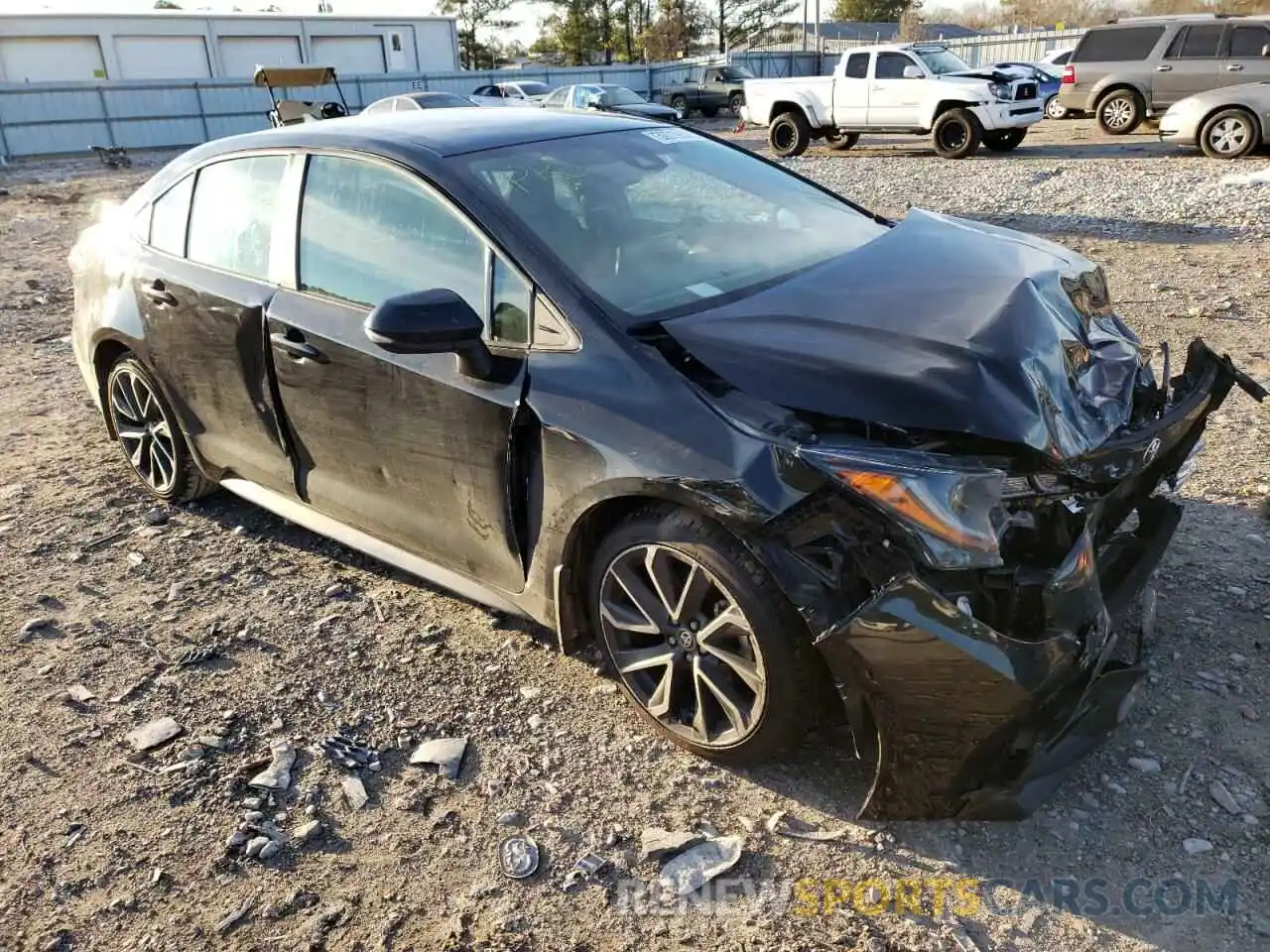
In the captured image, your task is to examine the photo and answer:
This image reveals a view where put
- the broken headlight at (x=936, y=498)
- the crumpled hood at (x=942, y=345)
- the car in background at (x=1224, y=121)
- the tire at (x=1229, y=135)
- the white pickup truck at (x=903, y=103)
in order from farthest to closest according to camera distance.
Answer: the white pickup truck at (x=903, y=103)
the tire at (x=1229, y=135)
the car in background at (x=1224, y=121)
the crumpled hood at (x=942, y=345)
the broken headlight at (x=936, y=498)

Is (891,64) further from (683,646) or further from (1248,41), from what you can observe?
(683,646)

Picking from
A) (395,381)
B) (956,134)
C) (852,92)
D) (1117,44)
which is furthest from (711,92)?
(395,381)

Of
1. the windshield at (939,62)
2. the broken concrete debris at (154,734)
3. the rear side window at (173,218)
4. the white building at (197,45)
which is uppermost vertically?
the white building at (197,45)

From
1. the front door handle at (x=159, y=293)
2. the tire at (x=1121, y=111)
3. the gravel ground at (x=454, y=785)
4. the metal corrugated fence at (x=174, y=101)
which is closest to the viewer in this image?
the gravel ground at (x=454, y=785)

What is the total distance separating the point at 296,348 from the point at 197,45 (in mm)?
45452

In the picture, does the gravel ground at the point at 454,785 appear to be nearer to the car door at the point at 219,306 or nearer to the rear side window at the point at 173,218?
the car door at the point at 219,306

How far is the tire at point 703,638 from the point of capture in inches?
97.6

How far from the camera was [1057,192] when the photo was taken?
1119cm

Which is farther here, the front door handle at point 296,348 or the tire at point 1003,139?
the tire at point 1003,139

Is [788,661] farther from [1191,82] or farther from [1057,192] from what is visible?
[1191,82]

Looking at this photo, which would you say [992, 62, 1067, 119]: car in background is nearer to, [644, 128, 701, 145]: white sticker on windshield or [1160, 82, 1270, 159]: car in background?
[1160, 82, 1270, 159]: car in background

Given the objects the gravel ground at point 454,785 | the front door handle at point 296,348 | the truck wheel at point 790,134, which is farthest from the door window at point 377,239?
the truck wheel at point 790,134

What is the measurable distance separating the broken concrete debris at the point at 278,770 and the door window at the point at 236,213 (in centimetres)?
173

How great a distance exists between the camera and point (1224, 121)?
13.0 m
